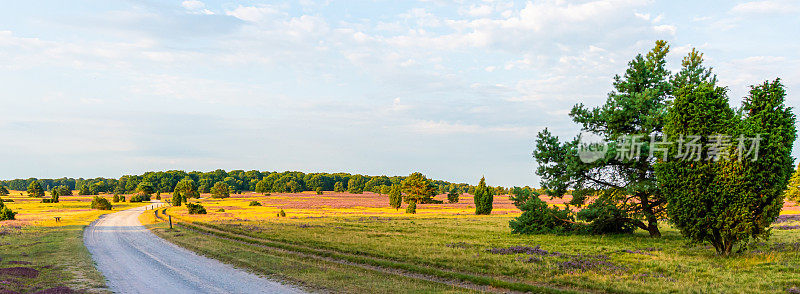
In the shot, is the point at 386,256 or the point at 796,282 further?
the point at 386,256

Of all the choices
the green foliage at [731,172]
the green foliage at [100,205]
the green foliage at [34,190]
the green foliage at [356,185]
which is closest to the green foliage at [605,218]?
the green foliage at [731,172]

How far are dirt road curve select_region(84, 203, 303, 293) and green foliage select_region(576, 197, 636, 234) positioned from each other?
21.8 metres

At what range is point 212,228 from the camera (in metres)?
36.5

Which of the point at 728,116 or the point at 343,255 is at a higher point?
the point at 728,116

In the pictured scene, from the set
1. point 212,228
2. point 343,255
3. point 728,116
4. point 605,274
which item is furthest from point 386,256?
point 212,228

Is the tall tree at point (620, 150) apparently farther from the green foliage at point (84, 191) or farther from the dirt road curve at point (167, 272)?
the green foliage at point (84, 191)

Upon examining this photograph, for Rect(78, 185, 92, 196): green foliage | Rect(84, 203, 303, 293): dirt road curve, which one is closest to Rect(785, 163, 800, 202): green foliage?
Rect(84, 203, 303, 293): dirt road curve

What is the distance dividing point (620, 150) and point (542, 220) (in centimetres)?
740

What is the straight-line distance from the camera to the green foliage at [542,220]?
3089 centimetres

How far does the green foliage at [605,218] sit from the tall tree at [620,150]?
47 cm

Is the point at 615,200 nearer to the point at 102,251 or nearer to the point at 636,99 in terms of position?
the point at 636,99

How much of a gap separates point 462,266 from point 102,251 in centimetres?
2113

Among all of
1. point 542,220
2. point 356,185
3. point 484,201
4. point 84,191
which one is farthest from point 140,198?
point 542,220

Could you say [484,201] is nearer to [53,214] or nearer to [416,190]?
[416,190]
